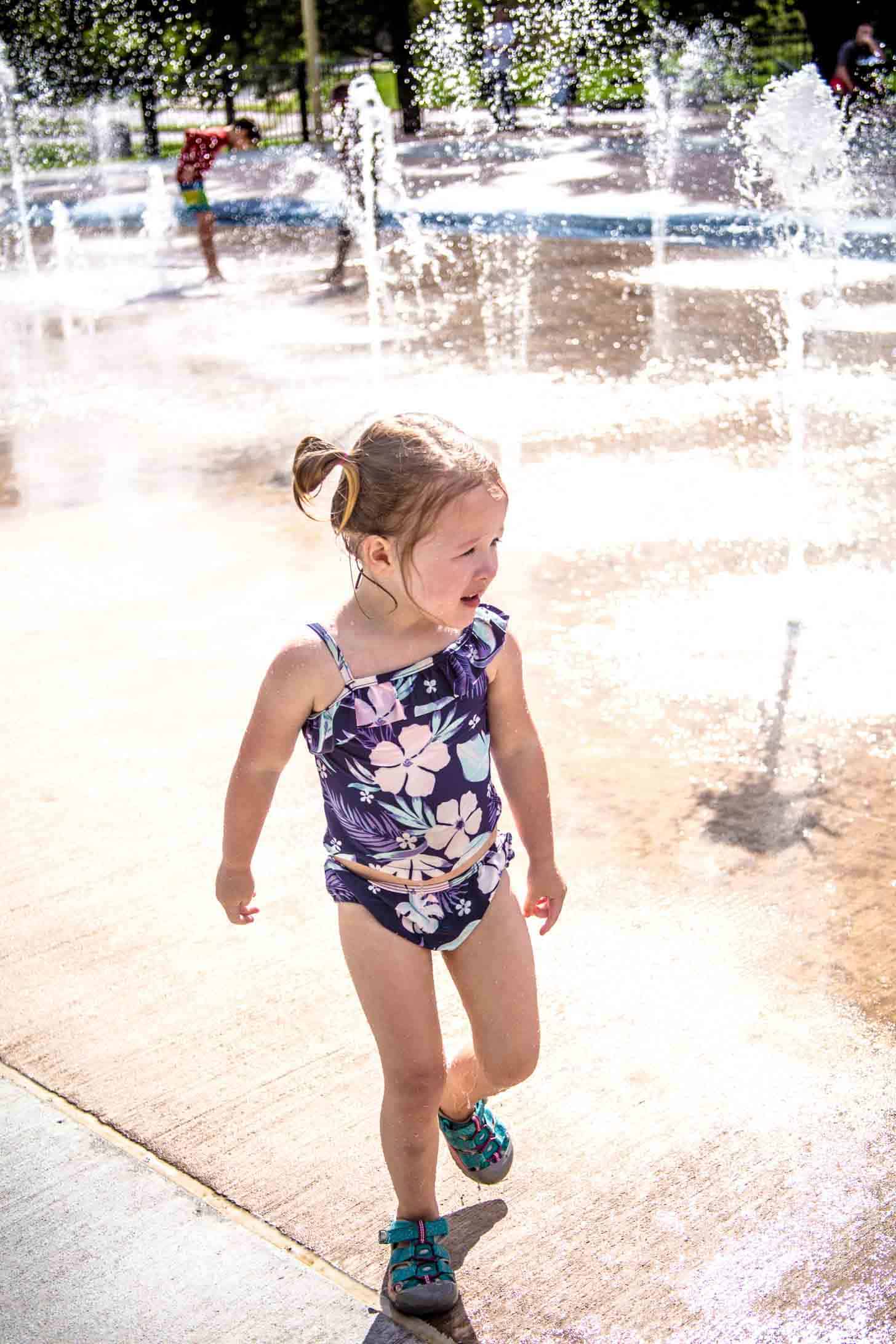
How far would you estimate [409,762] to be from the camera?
99.5 inches

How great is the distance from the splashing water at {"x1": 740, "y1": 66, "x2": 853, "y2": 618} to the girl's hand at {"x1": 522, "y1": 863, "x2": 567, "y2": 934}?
9.78ft

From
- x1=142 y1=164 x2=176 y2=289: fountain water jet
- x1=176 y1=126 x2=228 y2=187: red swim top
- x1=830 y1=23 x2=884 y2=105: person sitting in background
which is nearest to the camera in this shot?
x1=176 y1=126 x2=228 y2=187: red swim top

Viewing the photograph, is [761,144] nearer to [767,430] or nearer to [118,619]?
[767,430]

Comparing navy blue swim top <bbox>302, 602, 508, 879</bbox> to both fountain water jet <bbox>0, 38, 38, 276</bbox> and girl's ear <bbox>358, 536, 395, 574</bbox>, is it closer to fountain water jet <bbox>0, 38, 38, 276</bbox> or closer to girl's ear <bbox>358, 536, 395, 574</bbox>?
girl's ear <bbox>358, 536, 395, 574</bbox>

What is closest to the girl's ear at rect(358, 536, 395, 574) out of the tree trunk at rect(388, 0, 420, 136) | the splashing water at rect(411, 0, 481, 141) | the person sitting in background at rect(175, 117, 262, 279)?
the person sitting in background at rect(175, 117, 262, 279)

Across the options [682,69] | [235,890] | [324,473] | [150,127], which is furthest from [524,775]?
[682,69]

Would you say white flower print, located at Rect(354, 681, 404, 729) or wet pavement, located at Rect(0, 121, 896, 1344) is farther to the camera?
wet pavement, located at Rect(0, 121, 896, 1344)

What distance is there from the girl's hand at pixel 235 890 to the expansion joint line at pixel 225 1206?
1.64 ft

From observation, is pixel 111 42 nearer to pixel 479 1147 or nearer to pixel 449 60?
pixel 449 60

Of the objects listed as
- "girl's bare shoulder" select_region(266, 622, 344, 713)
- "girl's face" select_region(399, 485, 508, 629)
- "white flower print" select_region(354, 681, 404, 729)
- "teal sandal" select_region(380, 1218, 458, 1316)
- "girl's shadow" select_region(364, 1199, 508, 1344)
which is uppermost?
"girl's face" select_region(399, 485, 508, 629)

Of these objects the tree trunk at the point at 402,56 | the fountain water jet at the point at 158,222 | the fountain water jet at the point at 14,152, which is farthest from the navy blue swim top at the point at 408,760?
the tree trunk at the point at 402,56

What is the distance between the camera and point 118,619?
18.6ft

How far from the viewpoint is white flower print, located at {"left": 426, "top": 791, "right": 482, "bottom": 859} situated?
100 inches

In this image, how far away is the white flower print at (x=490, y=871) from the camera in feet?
8.51
